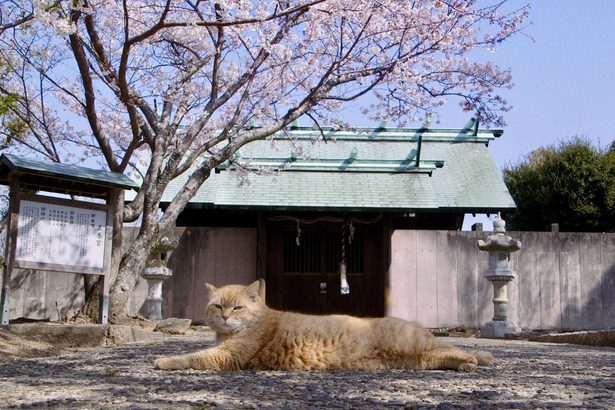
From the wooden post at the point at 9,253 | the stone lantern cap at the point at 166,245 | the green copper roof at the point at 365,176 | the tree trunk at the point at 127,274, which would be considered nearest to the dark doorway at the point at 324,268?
the green copper roof at the point at 365,176

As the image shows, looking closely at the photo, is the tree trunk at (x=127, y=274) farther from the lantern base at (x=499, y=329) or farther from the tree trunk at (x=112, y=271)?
the lantern base at (x=499, y=329)

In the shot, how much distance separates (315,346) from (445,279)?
9544 mm

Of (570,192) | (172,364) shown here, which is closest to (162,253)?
(172,364)

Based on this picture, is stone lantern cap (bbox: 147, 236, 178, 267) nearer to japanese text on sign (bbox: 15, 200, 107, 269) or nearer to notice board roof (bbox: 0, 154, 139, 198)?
notice board roof (bbox: 0, 154, 139, 198)

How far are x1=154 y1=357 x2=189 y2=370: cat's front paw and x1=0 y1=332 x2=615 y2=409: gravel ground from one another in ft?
0.30

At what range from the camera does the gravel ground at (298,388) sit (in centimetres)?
334

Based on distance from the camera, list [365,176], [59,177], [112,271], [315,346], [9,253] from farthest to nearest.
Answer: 1. [365,176]
2. [112,271]
3. [59,177]
4. [9,253]
5. [315,346]

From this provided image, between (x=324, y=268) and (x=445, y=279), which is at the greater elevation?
(x=324, y=268)

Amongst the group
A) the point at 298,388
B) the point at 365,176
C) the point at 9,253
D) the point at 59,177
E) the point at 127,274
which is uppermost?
the point at 365,176

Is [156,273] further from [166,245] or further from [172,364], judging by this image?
[172,364]

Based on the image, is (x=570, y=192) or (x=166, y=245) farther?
(x=570, y=192)

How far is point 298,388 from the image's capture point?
12.7ft

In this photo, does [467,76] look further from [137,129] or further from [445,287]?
[137,129]

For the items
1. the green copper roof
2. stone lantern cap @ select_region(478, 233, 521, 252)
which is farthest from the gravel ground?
the green copper roof
